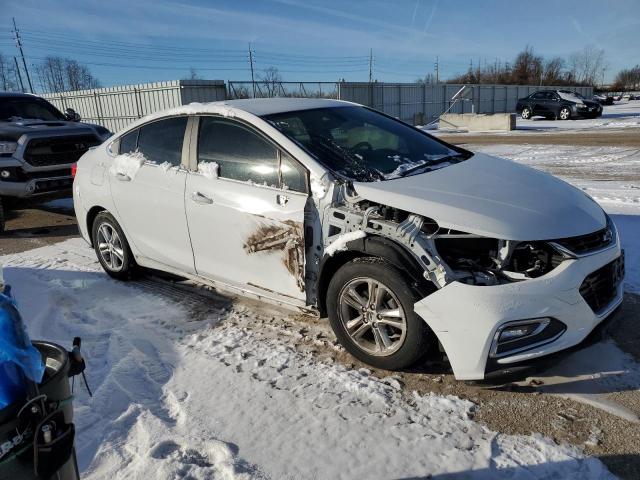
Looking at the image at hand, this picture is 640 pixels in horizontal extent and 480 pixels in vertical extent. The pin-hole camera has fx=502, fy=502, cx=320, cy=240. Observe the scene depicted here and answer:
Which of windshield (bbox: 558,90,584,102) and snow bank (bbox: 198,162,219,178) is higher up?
snow bank (bbox: 198,162,219,178)

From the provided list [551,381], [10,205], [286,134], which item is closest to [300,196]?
[286,134]

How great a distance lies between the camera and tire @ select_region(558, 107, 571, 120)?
26.5 metres

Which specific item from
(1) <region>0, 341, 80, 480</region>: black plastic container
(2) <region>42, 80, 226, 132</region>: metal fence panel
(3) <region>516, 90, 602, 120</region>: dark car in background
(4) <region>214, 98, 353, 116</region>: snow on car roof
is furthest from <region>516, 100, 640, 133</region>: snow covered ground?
(1) <region>0, 341, 80, 480</region>: black plastic container

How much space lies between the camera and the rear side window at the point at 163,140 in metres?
4.20

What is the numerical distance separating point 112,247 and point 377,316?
10.2ft

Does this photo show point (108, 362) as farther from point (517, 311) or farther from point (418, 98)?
point (418, 98)

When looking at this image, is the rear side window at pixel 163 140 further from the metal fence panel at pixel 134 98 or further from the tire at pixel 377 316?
the metal fence panel at pixel 134 98

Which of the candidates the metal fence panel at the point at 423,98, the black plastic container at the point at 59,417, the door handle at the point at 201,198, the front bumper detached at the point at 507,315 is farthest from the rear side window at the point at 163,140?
the metal fence panel at the point at 423,98

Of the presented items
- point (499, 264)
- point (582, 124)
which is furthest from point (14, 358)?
point (582, 124)

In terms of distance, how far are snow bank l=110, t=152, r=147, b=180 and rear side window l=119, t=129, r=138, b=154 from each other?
0.06 m

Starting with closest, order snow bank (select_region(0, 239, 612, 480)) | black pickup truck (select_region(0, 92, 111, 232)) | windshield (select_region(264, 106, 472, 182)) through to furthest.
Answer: snow bank (select_region(0, 239, 612, 480)), windshield (select_region(264, 106, 472, 182)), black pickup truck (select_region(0, 92, 111, 232))

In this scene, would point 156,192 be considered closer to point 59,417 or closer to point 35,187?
point 59,417

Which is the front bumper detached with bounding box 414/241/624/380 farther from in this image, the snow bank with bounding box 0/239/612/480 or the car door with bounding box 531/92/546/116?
the car door with bounding box 531/92/546/116

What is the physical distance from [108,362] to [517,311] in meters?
2.66
